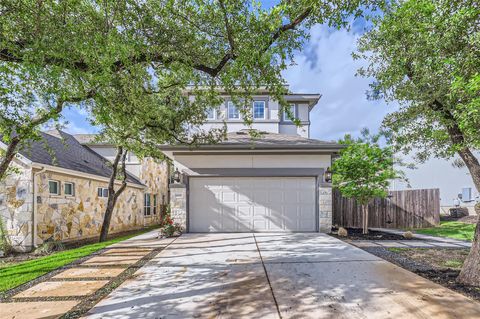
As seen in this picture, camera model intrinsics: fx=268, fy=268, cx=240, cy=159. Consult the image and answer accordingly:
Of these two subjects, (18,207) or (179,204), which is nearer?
(18,207)

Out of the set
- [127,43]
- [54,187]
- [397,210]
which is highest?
[127,43]

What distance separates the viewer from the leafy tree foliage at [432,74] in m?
4.31

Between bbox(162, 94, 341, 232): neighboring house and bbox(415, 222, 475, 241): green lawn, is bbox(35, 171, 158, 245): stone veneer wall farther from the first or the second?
bbox(415, 222, 475, 241): green lawn

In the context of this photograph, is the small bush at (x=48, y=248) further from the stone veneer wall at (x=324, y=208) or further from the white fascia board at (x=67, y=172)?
the stone veneer wall at (x=324, y=208)

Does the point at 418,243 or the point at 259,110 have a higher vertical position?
the point at 259,110

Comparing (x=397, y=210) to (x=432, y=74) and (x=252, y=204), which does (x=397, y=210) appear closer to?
(x=252, y=204)

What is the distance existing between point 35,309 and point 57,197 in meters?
Answer: 7.18

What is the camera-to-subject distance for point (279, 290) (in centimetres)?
425

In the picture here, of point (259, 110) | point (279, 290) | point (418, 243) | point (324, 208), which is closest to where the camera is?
point (279, 290)

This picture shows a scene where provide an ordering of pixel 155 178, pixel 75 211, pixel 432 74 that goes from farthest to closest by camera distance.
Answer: pixel 155 178 < pixel 75 211 < pixel 432 74

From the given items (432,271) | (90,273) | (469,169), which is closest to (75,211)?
(90,273)

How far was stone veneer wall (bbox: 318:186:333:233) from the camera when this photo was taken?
9.91 metres

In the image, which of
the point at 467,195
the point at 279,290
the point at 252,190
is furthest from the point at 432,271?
the point at 467,195

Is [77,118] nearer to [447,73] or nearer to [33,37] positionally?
[33,37]
